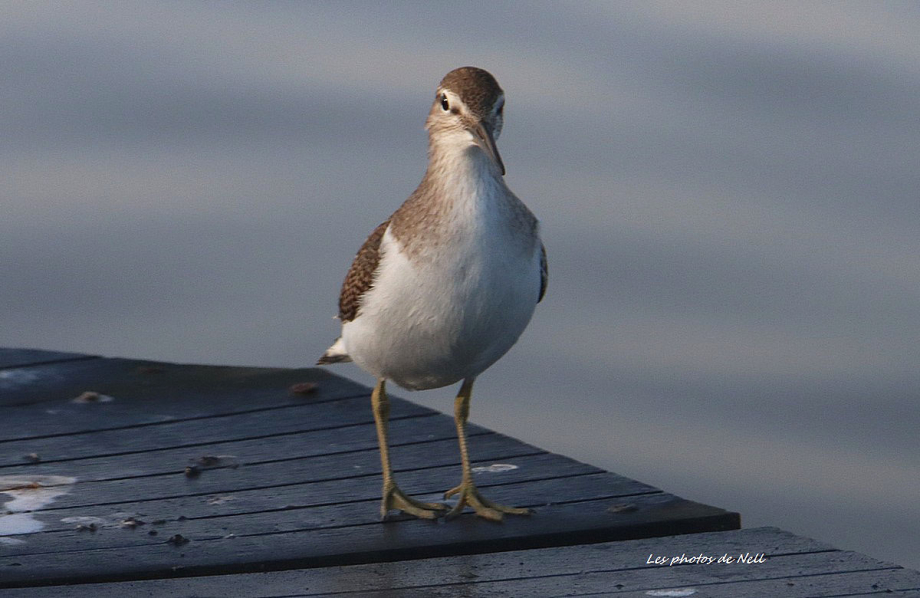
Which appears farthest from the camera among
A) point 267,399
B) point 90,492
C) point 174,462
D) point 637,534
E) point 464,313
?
point 267,399

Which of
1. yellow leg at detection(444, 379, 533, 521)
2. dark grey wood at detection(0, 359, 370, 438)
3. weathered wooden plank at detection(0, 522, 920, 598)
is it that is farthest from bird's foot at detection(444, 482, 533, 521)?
dark grey wood at detection(0, 359, 370, 438)

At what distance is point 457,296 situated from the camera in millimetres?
4973

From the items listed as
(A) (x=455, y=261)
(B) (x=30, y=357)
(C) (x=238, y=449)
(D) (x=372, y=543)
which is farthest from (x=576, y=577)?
(B) (x=30, y=357)

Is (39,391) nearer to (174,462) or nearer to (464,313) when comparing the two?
(174,462)

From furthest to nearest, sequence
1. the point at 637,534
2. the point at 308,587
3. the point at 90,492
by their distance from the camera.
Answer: the point at 90,492
the point at 637,534
the point at 308,587

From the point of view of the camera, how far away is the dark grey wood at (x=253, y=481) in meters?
5.09

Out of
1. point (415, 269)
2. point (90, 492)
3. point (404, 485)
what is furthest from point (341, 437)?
point (415, 269)

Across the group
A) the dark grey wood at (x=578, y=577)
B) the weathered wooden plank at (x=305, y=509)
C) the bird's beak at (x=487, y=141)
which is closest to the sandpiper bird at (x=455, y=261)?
the bird's beak at (x=487, y=141)

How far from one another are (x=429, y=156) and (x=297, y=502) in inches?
63.4

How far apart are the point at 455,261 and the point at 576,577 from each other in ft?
A: 4.11

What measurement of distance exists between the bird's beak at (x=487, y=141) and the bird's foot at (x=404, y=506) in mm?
1536

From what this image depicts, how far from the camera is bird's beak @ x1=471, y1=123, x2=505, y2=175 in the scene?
484cm

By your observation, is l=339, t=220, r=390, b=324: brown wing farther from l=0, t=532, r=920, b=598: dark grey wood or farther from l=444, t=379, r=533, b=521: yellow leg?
l=0, t=532, r=920, b=598: dark grey wood

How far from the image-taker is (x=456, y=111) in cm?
509
